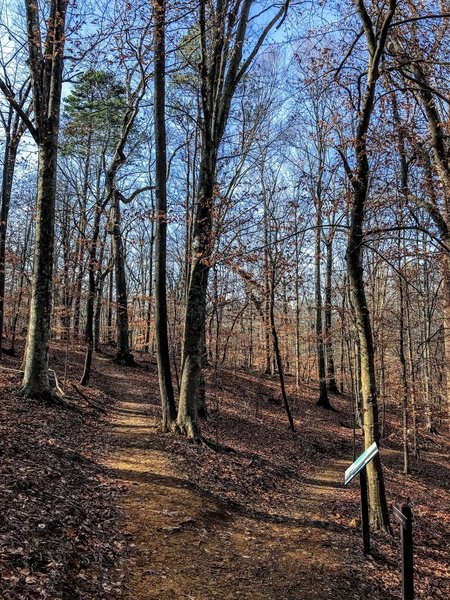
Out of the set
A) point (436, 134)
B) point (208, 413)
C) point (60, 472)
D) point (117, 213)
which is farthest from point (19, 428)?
point (117, 213)

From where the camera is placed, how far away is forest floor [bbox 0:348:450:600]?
13.1ft

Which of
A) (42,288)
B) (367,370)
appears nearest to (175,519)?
(367,370)

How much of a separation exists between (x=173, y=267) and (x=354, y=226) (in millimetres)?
26391

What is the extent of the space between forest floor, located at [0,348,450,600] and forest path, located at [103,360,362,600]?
0.02 meters

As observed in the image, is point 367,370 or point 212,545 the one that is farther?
point 367,370

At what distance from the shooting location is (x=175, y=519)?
5.45m

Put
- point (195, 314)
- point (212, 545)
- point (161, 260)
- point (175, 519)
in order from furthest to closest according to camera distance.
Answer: point (161, 260) < point (195, 314) < point (175, 519) < point (212, 545)

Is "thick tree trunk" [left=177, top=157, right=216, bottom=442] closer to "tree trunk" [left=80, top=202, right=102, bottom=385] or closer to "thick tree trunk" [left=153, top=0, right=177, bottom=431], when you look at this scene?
"thick tree trunk" [left=153, top=0, right=177, bottom=431]

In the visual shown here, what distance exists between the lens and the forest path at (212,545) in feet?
14.0

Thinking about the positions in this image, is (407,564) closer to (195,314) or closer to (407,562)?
(407,562)

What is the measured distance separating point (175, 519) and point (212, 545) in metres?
0.60

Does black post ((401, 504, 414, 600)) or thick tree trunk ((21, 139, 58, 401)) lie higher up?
thick tree trunk ((21, 139, 58, 401))

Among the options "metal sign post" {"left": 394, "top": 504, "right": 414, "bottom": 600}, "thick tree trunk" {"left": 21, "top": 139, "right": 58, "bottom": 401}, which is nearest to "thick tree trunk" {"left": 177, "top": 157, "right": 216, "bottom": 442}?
"thick tree trunk" {"left": 21, "top": 139, "right": 58, "bottom": 401}

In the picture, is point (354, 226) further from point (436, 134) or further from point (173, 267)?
point (173, 267)
